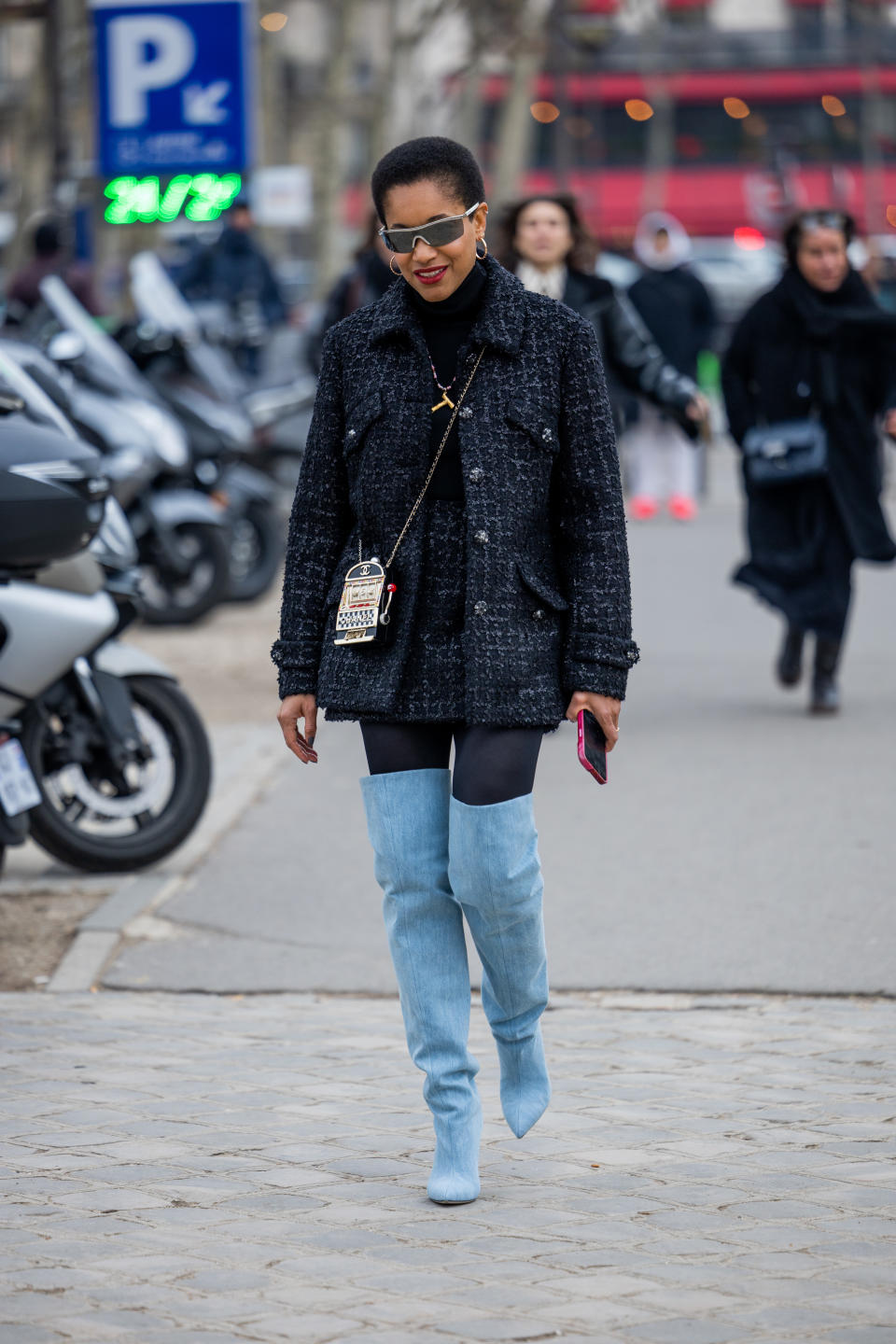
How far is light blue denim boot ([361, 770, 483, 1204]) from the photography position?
14.3 ft

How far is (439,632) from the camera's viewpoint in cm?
432

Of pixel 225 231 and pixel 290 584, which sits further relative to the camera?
pixel 225 231

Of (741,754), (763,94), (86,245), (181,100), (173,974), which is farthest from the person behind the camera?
(763,94)

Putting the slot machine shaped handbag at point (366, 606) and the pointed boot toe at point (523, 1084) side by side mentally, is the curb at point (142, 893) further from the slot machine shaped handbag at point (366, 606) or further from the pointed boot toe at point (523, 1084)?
the slot machine shaped handbag at point (366, 606)

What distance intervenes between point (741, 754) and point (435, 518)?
5217 millimetres

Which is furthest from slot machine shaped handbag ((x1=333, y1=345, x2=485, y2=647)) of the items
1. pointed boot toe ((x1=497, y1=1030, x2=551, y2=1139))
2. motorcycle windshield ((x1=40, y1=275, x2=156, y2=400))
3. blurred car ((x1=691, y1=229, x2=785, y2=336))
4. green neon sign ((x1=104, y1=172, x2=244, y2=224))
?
blurred car ((x1=691, y1=229, x2=785, y2=336))

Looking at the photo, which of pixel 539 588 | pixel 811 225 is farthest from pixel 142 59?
pixel 539 588

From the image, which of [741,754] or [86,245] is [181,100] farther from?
[741,754]

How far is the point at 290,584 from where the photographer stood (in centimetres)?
446

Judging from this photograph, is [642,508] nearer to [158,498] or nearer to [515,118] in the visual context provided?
[158,498]

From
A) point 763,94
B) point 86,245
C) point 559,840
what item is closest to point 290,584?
point 559,840

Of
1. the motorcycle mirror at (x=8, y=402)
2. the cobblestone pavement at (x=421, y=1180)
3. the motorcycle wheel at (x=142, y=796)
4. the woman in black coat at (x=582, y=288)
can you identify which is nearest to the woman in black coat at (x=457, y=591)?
the cobblestone pavement at (x=421, y=1180)

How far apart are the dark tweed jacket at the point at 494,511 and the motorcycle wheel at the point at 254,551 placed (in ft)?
31.3

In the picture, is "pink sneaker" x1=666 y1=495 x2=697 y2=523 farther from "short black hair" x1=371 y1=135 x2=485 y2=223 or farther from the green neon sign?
"short black hair" x1=371 y1=135 x2=485 y2=223
